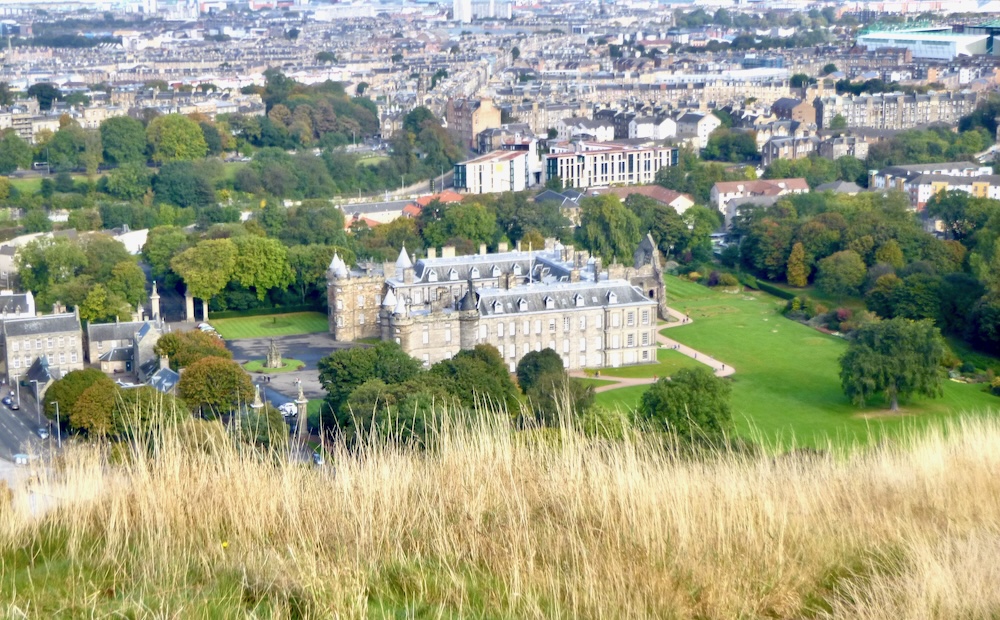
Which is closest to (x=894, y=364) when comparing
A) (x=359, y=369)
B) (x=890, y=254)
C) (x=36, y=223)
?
(x=359, y=369)

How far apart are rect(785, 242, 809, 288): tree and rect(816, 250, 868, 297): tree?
64.4 inches

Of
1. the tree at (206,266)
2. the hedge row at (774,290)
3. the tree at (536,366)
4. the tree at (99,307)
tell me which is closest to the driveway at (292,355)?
the tree at (99,307)

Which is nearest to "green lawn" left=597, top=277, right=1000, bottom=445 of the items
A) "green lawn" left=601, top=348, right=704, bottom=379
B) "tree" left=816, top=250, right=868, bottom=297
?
"green lawn" left=601, top=348, right=704, bottom=379

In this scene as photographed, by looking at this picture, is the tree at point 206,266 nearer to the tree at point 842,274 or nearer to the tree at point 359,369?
the tree at point 359,369

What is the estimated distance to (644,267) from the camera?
106 ft

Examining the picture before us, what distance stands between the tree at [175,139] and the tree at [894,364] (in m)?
37.3

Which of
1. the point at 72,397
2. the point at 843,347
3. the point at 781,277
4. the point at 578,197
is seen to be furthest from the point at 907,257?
the point at 72,397

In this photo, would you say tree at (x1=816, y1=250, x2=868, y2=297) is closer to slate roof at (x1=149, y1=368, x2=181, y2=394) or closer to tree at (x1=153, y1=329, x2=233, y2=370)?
tree at (x1=153, y1=329, x2=233, y2=370)

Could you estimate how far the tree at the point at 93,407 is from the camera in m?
21.8

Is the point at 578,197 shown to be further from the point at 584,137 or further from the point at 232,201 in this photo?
the point at 584,137

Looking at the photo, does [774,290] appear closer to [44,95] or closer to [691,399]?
[691,399]

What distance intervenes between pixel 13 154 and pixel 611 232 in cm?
2796

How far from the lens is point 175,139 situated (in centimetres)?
5703

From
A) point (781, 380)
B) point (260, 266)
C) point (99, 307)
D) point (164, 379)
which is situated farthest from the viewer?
point (260, 266)
